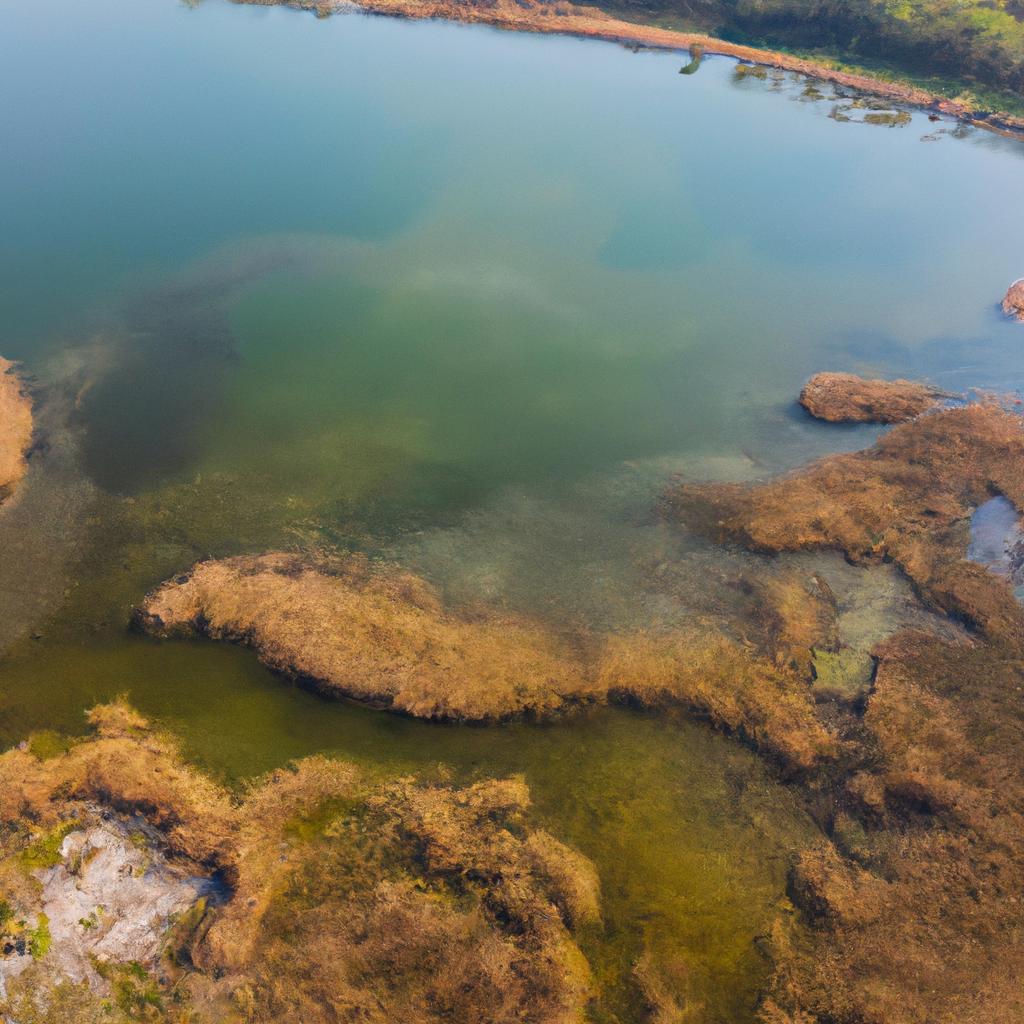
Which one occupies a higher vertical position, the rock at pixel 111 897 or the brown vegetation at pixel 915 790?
the brown vegetation at pixel 915 790

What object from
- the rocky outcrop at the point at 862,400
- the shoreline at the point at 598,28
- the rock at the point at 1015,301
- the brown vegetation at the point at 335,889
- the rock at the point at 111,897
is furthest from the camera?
the shoreline at the point at 598,28

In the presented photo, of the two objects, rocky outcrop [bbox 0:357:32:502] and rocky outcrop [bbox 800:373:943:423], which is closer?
rocky outcrop [bbox 0:357:32:502]

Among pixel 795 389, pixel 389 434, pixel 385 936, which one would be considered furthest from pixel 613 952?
pixel 795 389

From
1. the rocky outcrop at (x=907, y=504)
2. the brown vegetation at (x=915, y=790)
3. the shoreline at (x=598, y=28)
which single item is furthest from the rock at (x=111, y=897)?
the shoreline at (x=598, y=28)

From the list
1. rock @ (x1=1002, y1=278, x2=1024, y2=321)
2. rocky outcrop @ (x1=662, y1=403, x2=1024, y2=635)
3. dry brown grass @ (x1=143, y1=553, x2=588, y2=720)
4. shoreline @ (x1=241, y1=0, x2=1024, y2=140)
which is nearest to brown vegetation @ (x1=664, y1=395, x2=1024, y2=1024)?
rocky outcrop @ (x1=662, y1=403, x2=1024, y2=635)

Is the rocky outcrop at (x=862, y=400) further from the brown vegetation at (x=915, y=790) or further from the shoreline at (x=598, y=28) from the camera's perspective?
the shoreline at (x=598, y=28)

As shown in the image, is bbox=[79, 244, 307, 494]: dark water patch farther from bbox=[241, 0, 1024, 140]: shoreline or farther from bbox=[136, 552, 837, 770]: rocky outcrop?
→ bbox=[241, 0, 1024, 140]: shoreline

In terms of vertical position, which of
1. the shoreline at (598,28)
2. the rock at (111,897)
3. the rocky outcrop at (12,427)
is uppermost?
the shoreline at (598,28)

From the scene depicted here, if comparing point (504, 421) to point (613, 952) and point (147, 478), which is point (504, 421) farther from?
point (613, 952)

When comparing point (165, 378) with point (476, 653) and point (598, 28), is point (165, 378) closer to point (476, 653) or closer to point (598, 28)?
point (476, 653)
